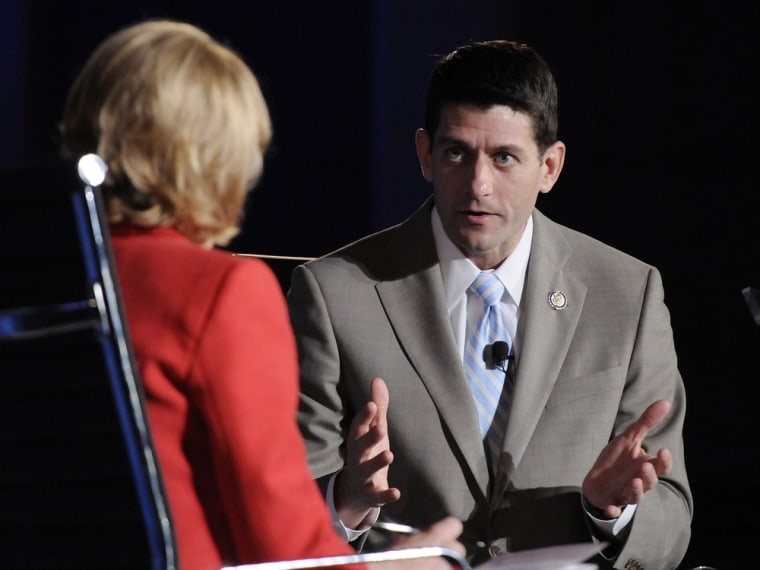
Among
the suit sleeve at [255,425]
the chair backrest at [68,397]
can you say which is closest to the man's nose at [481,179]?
the suit sleeve at [255,425]

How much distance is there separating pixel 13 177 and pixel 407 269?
1.30m

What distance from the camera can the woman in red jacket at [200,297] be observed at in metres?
1.20

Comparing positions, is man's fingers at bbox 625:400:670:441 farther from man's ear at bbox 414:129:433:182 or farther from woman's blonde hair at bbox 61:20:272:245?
woman's blonde hair at bbox 61:20:272:245

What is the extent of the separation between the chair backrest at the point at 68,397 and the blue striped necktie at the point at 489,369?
1.14m

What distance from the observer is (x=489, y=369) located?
2.26m

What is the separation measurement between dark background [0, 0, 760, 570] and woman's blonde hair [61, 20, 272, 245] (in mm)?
2574

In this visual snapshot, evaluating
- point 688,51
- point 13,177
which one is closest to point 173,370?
point 13,177

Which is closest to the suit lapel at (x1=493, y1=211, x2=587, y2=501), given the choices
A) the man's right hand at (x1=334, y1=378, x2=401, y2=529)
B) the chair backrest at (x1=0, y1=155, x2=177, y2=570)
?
the man's right hand at (x1=334, y1=378, x2=401, y2=529)

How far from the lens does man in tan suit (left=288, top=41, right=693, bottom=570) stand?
2154mm

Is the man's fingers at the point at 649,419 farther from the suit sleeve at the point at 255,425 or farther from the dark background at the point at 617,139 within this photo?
the dark background at the point at 617,139

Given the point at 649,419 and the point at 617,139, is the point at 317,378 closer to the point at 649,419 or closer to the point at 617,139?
the point at 649,419

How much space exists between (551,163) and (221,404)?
1.50m

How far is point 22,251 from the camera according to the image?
113cm

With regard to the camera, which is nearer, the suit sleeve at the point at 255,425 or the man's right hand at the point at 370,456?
the suit sleeve at the point at 255,425
